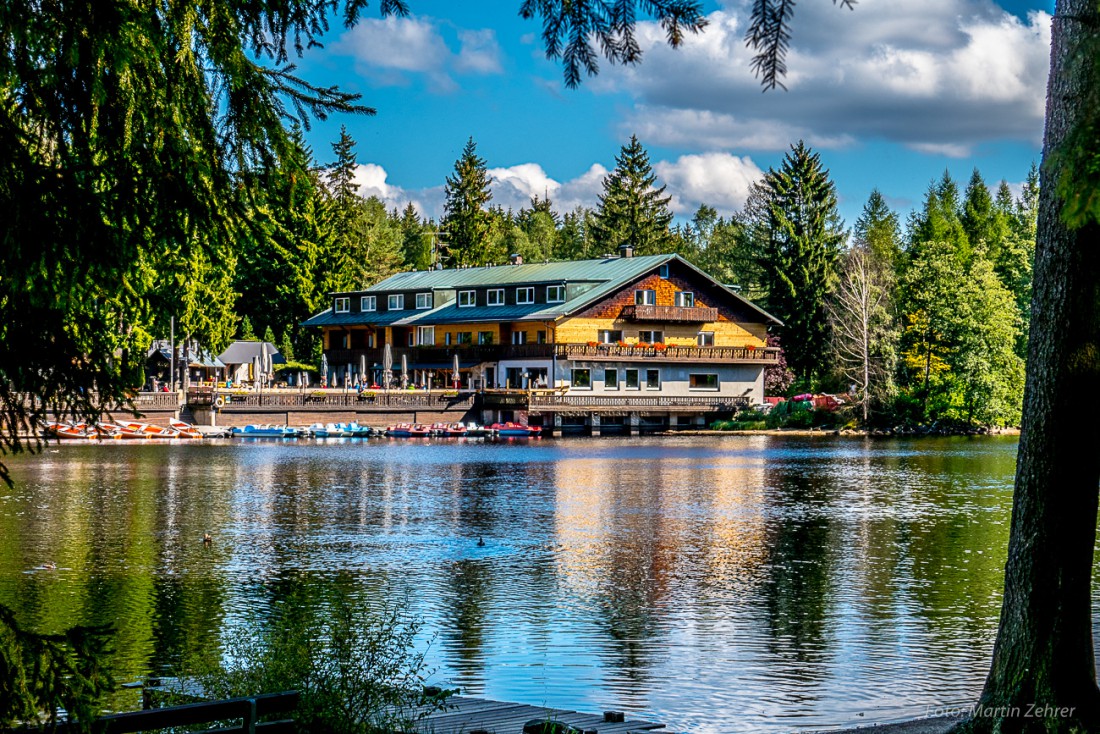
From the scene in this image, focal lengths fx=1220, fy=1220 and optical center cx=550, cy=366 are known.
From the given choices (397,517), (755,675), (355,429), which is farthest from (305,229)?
(755,675)

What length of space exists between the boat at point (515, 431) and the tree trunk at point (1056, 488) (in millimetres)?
55429

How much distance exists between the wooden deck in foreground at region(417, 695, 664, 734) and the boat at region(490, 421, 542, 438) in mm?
53863

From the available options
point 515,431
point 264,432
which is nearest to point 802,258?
point 515,431

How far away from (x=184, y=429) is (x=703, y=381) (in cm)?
3108

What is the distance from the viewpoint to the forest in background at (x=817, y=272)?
212 feet

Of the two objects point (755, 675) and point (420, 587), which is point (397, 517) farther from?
point (755, 675)

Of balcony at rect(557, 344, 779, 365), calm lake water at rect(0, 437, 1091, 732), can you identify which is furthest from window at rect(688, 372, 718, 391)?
calm lake water at rect(0, 437, 1091, 732)

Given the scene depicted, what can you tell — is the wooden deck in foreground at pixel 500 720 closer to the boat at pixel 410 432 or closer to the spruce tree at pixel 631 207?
the boat at pixel 410 432

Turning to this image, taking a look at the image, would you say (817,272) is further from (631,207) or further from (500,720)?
(500,720)

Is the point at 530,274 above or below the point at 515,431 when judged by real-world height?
above

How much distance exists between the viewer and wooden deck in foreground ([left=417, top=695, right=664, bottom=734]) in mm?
8906

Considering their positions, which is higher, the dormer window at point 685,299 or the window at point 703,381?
the dormer window at point 685,299

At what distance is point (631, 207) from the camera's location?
95.8 meters

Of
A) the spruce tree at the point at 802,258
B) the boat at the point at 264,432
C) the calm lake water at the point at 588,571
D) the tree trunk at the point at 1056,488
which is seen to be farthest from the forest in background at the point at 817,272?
the tree trunk at the point at 1056,488
